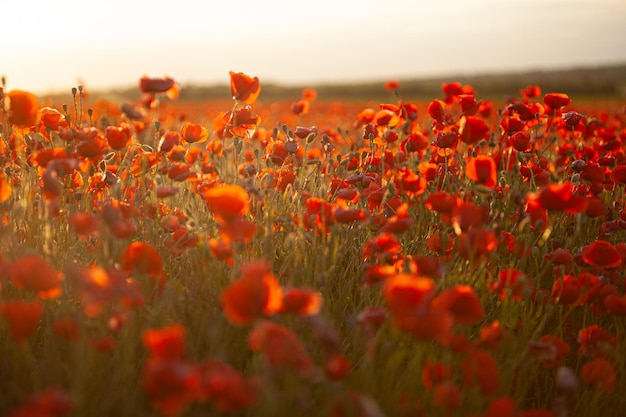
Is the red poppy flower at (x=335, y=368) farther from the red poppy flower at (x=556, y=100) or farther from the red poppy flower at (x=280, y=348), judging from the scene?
the red poppy flower at (x=556, y=100)

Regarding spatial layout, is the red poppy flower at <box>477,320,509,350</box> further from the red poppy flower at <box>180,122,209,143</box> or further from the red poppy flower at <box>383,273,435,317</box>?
the red poppy flower at <box>180,122,209,143</box>

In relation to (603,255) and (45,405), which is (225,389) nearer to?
(45,405)

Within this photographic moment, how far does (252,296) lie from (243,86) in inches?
63.5

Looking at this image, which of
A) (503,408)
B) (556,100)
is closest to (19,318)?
(503,408)

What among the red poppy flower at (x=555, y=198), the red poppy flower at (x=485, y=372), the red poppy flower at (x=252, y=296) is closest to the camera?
the red poppy flower at (x=252, y=296)

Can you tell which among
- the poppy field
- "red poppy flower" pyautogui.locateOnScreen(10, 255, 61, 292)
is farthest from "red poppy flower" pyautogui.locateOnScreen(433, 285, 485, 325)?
"red poppy flower" pyautogui.locateOnScreen(10, 255, 61, 292)

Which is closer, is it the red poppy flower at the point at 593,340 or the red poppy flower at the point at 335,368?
the red poppy flower at the point at 335,368

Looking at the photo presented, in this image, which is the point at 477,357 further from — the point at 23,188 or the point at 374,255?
the point at 23,188

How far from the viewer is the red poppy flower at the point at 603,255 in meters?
2.07

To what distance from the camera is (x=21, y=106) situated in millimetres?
2232

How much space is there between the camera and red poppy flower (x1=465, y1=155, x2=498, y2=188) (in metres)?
2.12

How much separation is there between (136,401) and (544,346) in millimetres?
1143

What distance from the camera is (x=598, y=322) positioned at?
2535 mm

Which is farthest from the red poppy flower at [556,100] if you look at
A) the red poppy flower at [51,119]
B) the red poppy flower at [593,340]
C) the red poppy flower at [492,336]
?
the red poppy flower at [51,119]
